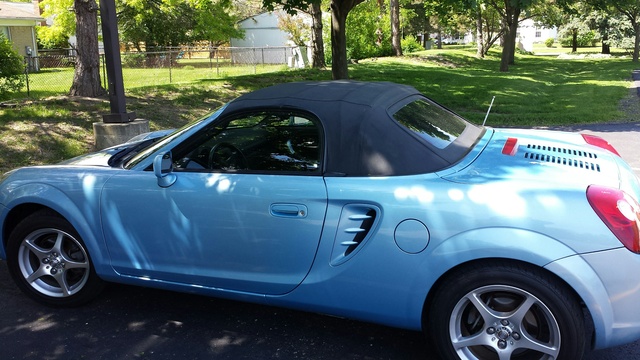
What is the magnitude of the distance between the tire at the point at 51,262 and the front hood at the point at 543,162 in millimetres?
2613

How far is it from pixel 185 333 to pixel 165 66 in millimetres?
25703

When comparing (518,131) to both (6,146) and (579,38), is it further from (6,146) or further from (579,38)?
(579,38)

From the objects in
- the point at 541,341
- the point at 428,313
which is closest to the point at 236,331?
the point at 428,313

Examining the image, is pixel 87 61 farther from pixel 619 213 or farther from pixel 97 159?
pixel 619 213

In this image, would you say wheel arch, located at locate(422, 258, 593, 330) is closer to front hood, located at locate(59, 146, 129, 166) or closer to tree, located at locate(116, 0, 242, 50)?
front hood, located at locate(59, 146, 129, 166)

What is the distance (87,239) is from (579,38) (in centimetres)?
6683

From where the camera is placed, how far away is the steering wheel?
3.69 meters

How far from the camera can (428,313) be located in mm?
3178

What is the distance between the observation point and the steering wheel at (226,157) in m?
3.69

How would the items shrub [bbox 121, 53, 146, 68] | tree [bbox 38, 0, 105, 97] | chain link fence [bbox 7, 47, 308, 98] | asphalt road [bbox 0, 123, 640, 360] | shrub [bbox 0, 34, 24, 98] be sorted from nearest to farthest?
1. asphalt road [bbox 0, 123, 640, 360]
2. tree [bbox 38, 0, 105, 97]
3. shrub [bbox 0, 34, 24, 98]
4. chain link fence [bbox 7, 47, 308, 98]
5. shrub [bbox 121, 53, 146, 68]

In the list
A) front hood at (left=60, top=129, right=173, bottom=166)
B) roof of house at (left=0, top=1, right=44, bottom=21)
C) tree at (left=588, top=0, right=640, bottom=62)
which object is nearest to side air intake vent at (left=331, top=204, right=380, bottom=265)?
front hood at (left=60, top=129, right=173, bottom=166)

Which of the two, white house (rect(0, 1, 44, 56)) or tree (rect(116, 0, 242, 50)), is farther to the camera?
tree (rect(116, 0, 242, 50))

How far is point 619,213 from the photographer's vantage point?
2.81 m

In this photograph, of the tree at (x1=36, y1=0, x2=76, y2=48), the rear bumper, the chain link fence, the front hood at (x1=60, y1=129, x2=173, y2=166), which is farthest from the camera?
the tree at (x1=36, y1=0, x2=76, y2=48)
